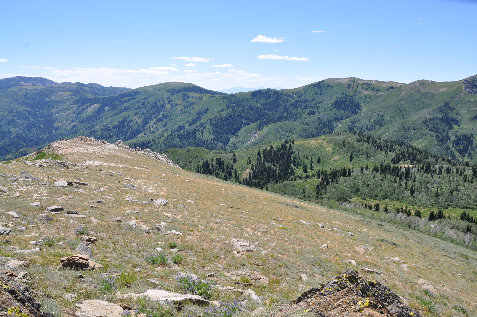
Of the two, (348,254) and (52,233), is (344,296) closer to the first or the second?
(52,233)

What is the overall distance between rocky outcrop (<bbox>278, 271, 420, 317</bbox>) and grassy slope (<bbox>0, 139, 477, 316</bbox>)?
3455mm

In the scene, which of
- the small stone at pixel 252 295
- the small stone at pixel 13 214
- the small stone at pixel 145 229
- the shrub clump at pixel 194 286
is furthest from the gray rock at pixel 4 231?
the small stone at pixel 252 295

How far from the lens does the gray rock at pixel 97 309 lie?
8531 millimetres

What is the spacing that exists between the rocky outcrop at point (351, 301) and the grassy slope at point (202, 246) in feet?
11.3

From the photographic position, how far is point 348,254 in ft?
91.9

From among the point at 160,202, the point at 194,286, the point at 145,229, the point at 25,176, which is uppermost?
the point at 25,176

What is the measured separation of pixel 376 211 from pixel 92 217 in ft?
661

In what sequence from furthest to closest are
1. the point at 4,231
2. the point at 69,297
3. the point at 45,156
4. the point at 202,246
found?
1. the point at 45,156
2. the point at 202,246
3. the point at 4,231
4. the point at 69,297

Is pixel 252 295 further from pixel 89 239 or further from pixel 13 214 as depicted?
pixel 13 214

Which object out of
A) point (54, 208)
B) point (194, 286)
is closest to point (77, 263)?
point (194, 286)

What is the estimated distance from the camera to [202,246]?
67.1 ft

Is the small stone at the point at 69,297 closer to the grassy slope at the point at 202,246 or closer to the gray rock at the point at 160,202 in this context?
the grassy slope at the point at 202,246

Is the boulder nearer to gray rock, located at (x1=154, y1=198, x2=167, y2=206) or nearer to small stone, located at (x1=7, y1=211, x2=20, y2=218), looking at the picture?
small stone, located at (x1=7, y1=211, x2=20, y2=218)

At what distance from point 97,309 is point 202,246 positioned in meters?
11.8
